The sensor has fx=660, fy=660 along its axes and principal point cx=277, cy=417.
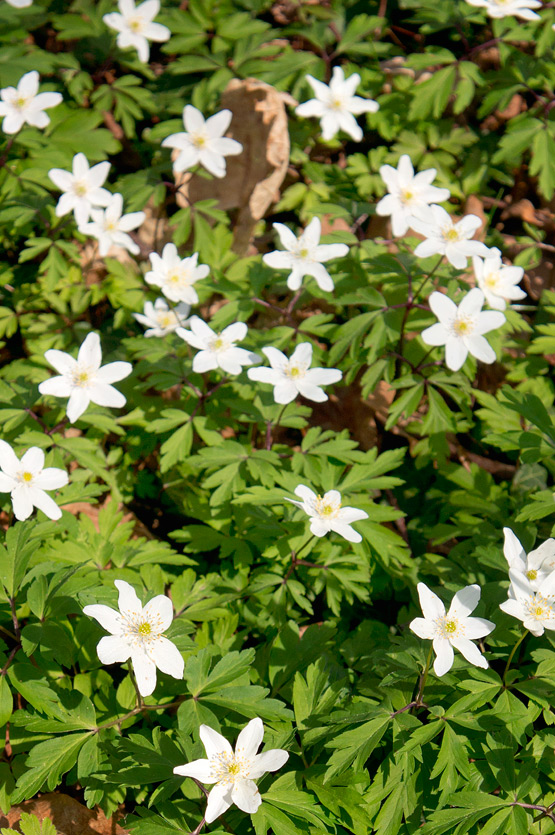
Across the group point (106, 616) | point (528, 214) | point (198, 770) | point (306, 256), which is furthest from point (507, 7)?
point (198, 770)

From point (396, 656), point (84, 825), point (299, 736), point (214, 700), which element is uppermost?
point (396, 656)

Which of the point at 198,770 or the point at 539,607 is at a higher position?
the point at 539,607

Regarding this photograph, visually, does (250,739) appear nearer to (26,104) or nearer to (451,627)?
(451,627)

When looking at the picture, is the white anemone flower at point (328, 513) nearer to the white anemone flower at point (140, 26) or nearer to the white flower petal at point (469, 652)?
the white flower petal at point (469, 652)

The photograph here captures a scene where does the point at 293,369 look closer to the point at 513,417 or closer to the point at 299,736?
the point at 513,417

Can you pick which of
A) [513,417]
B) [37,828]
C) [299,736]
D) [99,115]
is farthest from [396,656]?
[99,115]

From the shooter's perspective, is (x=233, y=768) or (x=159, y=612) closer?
(x=233, y=768)

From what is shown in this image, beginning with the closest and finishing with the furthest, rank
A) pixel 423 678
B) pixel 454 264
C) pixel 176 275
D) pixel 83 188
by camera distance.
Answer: pixel 423 678, pixel 454 264, pixel 176 275, pixel 83 188

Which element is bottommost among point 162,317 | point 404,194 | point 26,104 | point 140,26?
point 162,317
